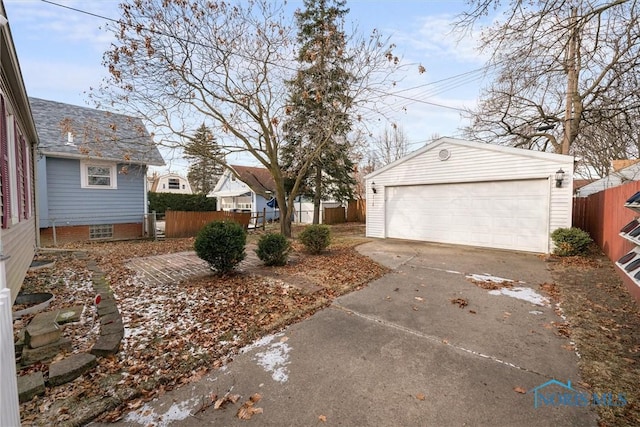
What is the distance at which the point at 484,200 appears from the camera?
900 centimetres

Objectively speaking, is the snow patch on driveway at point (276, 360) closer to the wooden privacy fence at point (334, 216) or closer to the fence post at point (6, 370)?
the fence post at point (6, 370)

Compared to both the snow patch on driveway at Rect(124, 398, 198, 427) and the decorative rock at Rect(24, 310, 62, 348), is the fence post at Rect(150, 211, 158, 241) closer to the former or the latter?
the decorative rock at Rect(24, 310, 62, 348)

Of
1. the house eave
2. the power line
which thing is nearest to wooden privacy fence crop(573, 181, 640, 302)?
the power line

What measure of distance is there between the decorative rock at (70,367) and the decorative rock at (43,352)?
277 mm

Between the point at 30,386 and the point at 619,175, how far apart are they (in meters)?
17.5

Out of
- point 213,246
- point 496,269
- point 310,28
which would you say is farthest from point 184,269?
point 310,28

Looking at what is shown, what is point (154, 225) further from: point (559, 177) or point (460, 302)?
point (559, 177)

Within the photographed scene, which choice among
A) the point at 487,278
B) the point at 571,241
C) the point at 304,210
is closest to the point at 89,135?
the point at 487,278

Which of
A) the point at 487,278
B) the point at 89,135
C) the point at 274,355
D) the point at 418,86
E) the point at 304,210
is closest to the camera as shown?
the point at 274,355

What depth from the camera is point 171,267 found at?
6.37 m

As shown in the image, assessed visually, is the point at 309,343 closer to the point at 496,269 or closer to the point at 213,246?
the point at 213,246

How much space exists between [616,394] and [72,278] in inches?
312

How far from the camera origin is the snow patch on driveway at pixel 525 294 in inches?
176

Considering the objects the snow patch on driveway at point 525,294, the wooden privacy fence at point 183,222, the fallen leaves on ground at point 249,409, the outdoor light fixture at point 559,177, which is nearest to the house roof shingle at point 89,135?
the wooden privacy fence at point 183,222
